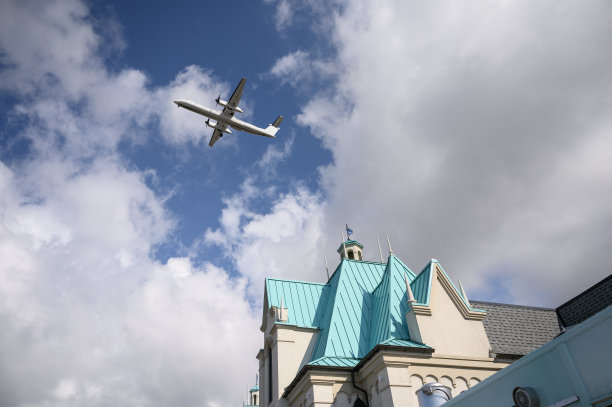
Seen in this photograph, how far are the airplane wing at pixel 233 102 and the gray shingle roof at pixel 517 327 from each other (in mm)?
22999

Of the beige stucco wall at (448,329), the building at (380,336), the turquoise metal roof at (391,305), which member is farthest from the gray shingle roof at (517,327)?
the turquoise metal roof at (391,305)

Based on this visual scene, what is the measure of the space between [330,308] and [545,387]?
17.3m

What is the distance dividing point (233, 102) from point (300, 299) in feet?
54.2

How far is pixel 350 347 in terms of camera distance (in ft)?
73.2

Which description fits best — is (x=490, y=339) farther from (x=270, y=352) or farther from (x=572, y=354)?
(x=572, y=354)

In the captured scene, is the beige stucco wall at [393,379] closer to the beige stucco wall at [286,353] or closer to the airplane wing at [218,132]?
the beige stucco wall at [286,353]

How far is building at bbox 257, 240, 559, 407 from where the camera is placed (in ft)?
61.9

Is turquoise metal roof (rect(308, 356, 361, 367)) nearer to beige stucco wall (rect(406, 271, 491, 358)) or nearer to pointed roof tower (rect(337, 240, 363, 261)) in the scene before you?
beige stucco wall (rect(406, 271, 491, 358))

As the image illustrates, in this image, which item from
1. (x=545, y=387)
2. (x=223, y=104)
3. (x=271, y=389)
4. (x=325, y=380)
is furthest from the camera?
(x=223, y=104)

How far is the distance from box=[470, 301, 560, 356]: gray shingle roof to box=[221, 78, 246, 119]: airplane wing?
75.5 ft

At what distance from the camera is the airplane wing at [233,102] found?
3206 centimetres

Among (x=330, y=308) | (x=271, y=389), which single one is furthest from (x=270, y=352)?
(x=330, y=308)

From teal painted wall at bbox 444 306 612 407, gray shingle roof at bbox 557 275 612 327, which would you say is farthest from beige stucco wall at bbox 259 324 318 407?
teal painted wall at bbox 444 306 612 407

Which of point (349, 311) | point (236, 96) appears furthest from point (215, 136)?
point (349, 311)
